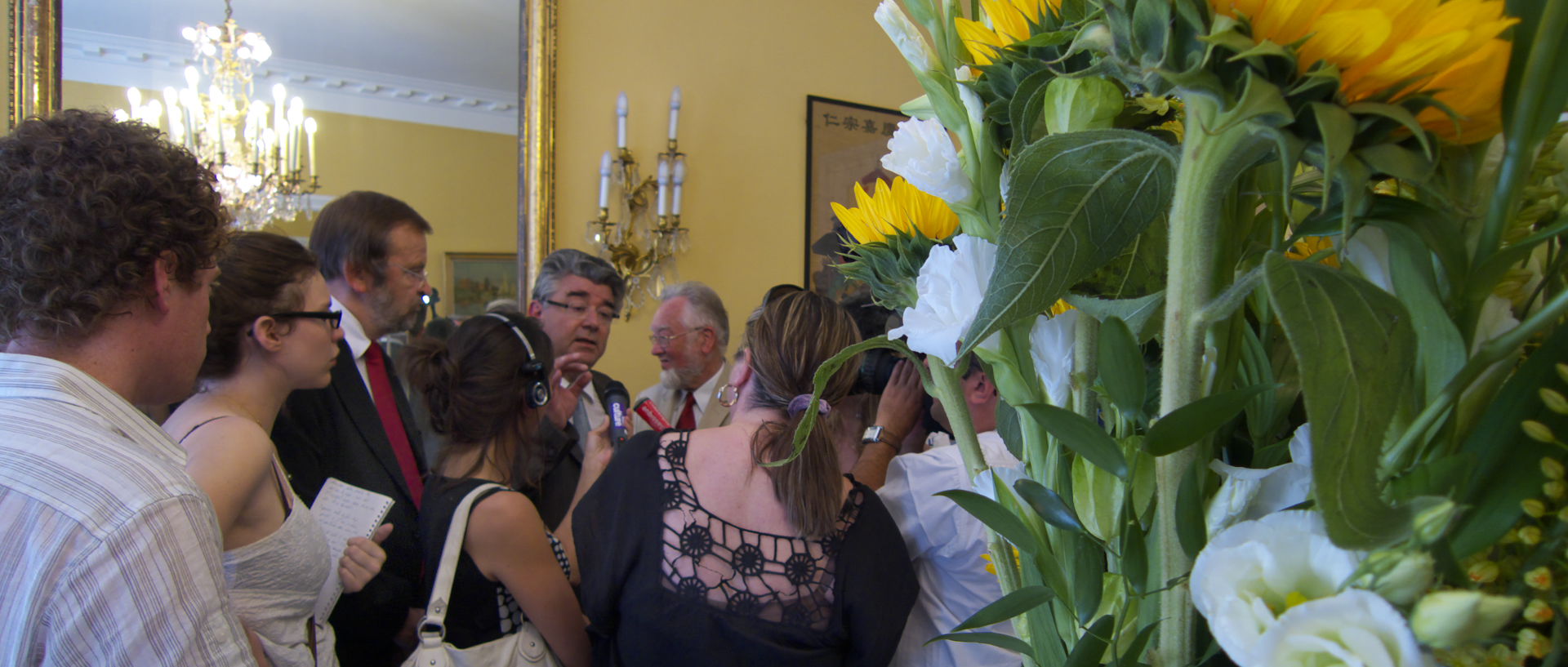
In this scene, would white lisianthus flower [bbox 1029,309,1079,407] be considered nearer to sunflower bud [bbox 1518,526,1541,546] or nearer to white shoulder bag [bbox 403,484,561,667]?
sunflower bud [bbox 1518,526,1541,546]

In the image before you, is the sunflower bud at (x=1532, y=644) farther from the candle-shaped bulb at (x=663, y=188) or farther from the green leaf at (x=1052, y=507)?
the candle-shaped bulb at (x=663, y=188)

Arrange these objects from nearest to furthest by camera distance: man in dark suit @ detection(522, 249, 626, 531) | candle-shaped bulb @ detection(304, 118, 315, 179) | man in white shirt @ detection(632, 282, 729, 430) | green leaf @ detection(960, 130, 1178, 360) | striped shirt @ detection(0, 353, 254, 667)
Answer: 1. green leaf @ detection(960, 130, 1178, 360)
2. striped shirt @ detection(0, 353, 254, 667)
3. man in dark suit @ detection(522, 249, 626, 531)
4. candle-shaped bulb @ detection(304, 118, 315, 179)
5. man in white shirt @ detection(632, 282, 729, 430)

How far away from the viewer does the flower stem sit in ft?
1.09

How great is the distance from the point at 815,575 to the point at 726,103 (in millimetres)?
2423

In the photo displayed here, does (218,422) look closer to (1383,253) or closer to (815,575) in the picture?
(815,575)

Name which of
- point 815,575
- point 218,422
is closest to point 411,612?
point 218,422

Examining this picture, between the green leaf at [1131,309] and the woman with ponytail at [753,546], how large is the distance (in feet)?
3.44

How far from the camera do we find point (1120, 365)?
1.22 ft

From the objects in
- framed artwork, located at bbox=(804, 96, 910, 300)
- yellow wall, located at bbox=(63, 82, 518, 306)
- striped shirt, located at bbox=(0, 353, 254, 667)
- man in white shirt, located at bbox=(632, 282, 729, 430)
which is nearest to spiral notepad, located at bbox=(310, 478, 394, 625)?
striped shirt, located at bbox=(0, 353, 254, 667)

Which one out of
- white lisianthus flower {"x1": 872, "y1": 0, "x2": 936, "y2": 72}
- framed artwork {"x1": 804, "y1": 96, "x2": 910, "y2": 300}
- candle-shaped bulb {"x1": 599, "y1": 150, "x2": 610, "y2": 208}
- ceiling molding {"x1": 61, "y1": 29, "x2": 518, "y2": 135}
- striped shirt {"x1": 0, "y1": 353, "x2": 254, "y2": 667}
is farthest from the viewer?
framed artwork {"x1": 804, "y1": 96, "x2": 910, "y2": 300}

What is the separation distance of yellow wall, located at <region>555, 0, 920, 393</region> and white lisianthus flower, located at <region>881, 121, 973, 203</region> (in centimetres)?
283

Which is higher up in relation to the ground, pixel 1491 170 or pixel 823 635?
pixel 1491 170

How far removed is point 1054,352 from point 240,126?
294 centimetres

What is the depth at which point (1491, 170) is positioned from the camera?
0.34 metres
